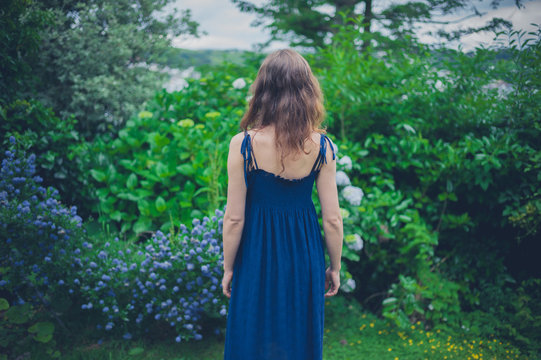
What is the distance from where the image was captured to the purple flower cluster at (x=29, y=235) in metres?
2.29

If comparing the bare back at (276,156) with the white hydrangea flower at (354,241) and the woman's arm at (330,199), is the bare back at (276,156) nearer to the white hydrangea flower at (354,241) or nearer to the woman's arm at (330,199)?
the woman's arm at (330,199)

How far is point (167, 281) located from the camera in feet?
8.06

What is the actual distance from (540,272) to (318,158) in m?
2.69

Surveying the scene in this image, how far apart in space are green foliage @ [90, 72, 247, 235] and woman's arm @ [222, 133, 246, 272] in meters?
1.23

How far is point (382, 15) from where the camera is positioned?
7.48 meters

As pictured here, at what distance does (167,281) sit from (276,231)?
45.1 inches

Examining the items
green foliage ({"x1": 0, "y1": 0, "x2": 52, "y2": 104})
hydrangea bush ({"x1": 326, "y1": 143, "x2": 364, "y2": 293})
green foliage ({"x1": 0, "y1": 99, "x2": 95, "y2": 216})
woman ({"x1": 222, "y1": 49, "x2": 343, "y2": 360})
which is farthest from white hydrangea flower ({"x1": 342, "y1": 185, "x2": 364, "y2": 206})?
green foliage ({"x1": 0, "y1": 0, "x2": 52, "y2": 104})

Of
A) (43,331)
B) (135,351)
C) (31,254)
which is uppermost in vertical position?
(31,254)

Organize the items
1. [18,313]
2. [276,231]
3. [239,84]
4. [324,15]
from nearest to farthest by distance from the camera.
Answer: [276,231]
[18,313]
[239,84]
[324,15]

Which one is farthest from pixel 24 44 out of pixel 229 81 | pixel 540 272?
pixel 540 272

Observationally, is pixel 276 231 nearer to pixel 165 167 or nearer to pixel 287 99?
pixel 287 99

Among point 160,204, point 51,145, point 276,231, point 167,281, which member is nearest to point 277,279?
point 276,231

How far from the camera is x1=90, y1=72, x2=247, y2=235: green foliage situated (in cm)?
323

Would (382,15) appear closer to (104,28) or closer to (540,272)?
(104,28)
